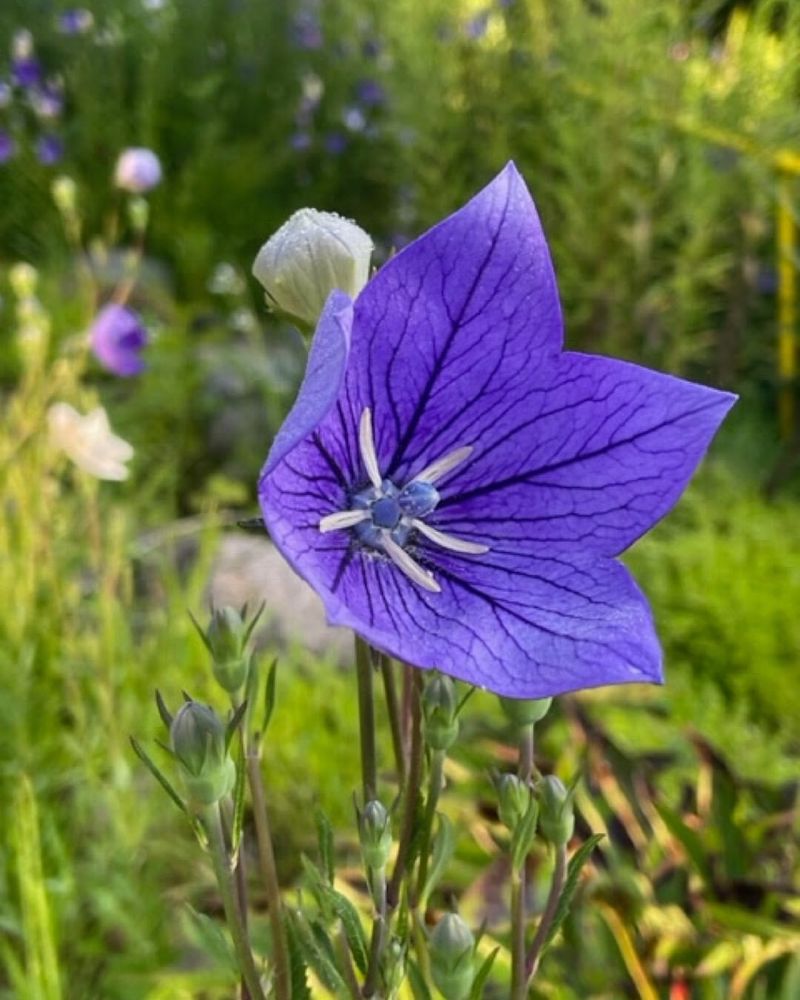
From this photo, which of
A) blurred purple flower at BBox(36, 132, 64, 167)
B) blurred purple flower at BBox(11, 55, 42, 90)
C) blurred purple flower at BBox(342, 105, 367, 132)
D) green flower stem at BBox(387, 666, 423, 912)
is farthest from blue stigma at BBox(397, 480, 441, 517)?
blurred purple flower at BBox(342, 105, 367, 132)

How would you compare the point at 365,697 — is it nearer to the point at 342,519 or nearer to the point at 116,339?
the point at 342,519

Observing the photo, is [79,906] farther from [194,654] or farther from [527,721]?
[527,721]

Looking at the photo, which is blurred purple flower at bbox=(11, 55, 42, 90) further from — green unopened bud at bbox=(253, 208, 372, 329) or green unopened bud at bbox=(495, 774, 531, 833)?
green unopened bud at bbox=(495, 774, 531, 833)

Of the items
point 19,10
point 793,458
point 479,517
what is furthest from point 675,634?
point 19,10

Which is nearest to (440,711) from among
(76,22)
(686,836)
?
(686,836)

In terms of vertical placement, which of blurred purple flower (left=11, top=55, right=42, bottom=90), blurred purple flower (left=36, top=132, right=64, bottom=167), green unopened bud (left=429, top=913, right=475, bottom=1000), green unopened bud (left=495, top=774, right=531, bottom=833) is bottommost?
green unopened bud (left=429, top=913, right=475, bottom=1000)

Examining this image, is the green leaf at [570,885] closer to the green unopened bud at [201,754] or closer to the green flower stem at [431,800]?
the green flower stem at [431,800]

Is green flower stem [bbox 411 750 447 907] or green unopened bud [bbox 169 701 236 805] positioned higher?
green unopened bud [bbox 169 701 236 805]
